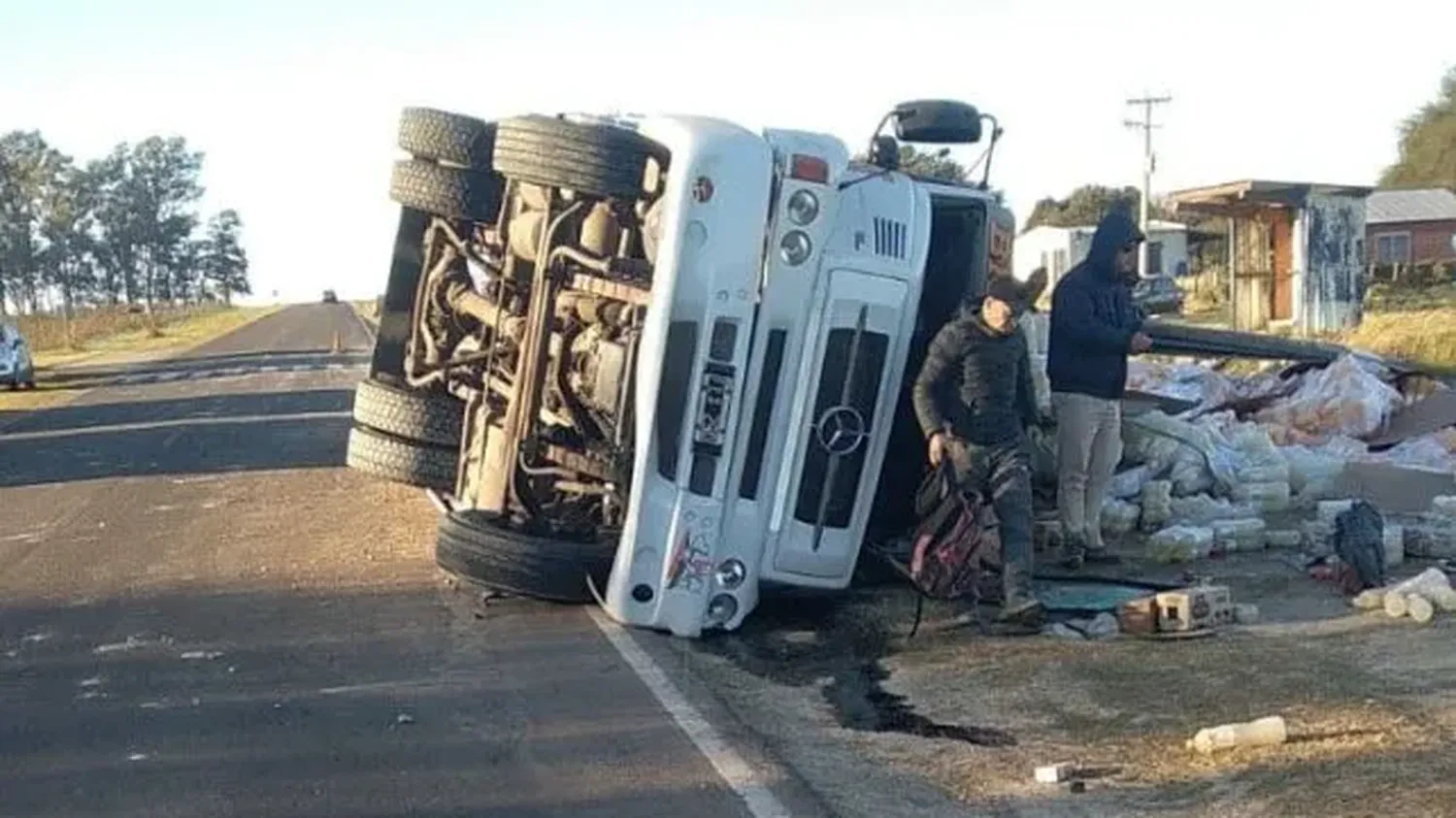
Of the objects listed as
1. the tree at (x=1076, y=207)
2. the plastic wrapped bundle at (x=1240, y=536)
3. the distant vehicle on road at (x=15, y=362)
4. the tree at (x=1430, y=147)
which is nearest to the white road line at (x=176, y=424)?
the distant vehicle on road at (x=15, y=362)

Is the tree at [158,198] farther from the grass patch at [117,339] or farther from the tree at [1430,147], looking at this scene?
the tree at [1430,147]

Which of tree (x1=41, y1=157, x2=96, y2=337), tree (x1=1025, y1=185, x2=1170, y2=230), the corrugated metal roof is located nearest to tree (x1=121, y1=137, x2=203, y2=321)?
tree (x1=41, y1=157, x2=96, y2=337)

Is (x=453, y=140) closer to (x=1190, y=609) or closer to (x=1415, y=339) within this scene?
(x=1190, y=609)

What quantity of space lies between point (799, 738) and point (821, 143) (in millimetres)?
3178

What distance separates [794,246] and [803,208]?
0.18m

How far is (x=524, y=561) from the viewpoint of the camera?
32.0ft

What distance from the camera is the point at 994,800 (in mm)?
6578

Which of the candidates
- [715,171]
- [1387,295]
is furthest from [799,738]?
[1387,295]

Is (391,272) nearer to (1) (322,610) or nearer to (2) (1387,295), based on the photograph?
(1) (322,610)

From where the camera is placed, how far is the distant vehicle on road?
3812cm

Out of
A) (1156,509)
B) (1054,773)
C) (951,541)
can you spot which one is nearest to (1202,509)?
(1156,509)

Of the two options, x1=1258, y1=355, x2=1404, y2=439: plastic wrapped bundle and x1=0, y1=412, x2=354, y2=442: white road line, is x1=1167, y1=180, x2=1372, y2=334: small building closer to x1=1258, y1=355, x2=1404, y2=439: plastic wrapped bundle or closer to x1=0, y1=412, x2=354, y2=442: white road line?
x1=0, y1=412, x2=354, y2=442: white road line

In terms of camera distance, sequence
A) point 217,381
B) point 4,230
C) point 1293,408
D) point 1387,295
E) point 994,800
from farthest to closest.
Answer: point 4,230, point 1387,295, point 217,381, point 1293,408, point 994,800

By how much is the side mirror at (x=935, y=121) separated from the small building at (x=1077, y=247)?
5098cm
